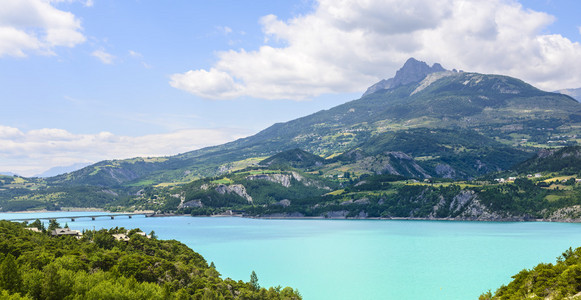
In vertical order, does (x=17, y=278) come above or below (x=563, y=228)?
above

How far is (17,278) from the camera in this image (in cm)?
4959

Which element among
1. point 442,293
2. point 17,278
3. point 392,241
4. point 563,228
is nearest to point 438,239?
point 392,241

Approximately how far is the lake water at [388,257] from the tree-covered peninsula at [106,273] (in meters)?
22.3

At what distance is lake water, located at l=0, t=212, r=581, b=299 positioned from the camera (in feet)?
310

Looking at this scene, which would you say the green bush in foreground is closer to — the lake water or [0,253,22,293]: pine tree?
the lake water

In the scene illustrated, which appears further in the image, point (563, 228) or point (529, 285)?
point (563, 228)

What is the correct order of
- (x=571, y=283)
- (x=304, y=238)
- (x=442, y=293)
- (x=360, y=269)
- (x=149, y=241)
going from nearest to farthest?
(x=571, y=283), (x=442, y=293), (x=149, y=241), (x=360, y=269), (x=304, y=238)

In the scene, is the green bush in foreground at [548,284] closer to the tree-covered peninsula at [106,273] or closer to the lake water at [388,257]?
the tree-covered peninsula at [106,273]

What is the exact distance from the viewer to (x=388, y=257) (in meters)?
132

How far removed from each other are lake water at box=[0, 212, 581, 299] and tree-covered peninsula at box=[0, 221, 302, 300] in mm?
22278

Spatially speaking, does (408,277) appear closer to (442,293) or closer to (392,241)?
(442,293)

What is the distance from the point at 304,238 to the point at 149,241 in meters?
89.2

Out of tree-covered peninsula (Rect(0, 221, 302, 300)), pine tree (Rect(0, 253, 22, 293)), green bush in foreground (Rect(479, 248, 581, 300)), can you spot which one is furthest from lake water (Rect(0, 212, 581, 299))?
pine tree (Rect(0, 253, 22, 293))

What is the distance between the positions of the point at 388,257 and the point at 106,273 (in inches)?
3578
